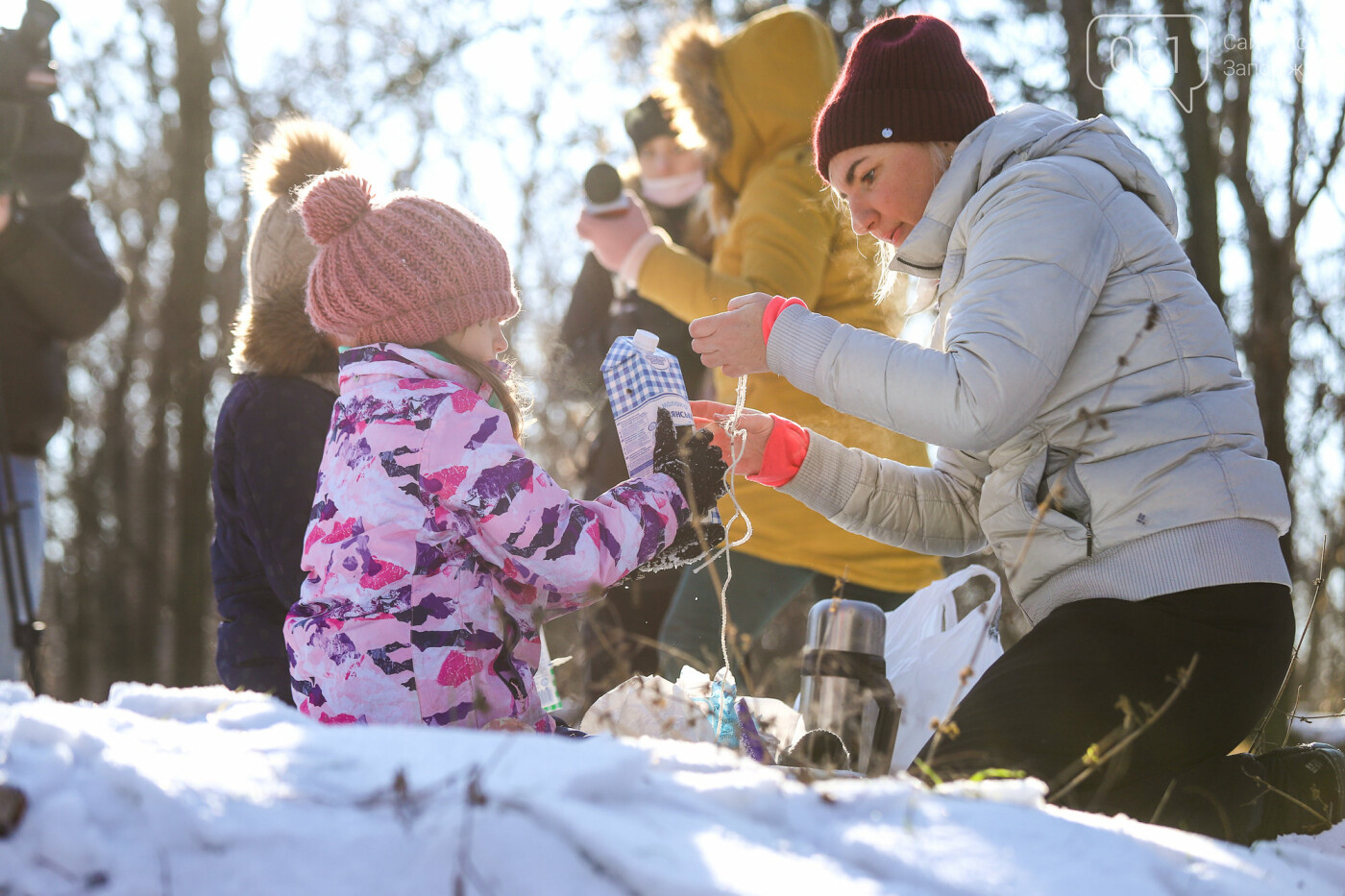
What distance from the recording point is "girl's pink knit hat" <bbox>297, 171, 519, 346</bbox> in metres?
2.42

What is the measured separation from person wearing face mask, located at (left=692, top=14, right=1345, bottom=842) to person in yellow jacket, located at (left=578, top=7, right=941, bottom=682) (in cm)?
107

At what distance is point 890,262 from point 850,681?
959 mm

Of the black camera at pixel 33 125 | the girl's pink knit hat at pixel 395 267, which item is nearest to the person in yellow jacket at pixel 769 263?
the girl's pink knit hat at pixel 395 267

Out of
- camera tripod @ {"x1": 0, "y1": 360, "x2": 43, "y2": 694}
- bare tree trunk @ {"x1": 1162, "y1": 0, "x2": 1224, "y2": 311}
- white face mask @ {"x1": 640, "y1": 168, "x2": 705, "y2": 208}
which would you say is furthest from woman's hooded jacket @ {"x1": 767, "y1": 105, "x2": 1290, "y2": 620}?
bare tree trunk @ {"x1": 1162, "y1": 0, "x2": 1224, "y2": 311}

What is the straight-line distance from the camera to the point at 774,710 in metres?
2.62

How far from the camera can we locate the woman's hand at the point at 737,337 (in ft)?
7.73

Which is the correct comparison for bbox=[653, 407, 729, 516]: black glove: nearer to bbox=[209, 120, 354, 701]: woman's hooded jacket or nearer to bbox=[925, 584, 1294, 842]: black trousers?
bbox=[925, 584, 1294, 842]: black trousers

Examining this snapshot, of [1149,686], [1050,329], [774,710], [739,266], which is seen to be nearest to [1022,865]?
[1149,686]

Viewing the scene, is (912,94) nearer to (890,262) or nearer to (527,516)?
(890,262)

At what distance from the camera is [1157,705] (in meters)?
2.00

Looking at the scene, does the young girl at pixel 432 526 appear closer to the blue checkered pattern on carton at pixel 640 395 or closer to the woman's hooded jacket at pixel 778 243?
the blue checkered pattern on carton at pixel 640 395

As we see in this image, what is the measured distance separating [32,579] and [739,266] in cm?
244

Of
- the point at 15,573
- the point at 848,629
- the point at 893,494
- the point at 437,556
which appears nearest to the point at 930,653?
the point at 848,629

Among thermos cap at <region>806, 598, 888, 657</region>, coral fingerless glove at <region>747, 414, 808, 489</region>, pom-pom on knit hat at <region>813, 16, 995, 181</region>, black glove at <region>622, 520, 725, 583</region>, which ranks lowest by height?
thermos cap at <region>806, 598, 888, 657</region>
